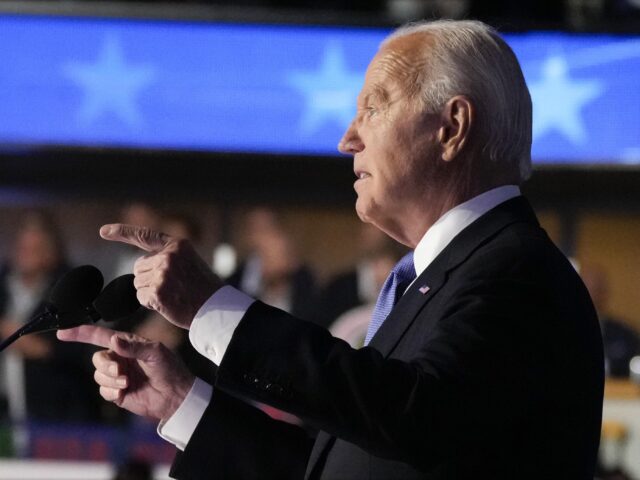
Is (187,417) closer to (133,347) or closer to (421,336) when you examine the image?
(133,347)

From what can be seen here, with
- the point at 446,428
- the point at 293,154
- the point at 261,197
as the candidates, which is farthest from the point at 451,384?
the point at 261,197

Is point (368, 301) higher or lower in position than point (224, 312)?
lower

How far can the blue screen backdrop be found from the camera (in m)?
6.02

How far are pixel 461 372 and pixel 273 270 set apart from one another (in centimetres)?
481

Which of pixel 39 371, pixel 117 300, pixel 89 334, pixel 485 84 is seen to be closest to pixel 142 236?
pixel 117 300

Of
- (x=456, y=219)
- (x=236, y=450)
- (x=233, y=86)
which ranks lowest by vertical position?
(x=233, y=86)

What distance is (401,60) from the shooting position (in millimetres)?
2104

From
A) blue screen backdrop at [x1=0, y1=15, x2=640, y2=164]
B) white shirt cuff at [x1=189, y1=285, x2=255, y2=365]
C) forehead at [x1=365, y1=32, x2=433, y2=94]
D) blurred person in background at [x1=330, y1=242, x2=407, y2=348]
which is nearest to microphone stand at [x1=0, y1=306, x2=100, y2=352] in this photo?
white shirt cuff at [x1=189, y1=285, x2=255, y2=365]

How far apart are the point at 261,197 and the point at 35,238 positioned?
1.29 meters

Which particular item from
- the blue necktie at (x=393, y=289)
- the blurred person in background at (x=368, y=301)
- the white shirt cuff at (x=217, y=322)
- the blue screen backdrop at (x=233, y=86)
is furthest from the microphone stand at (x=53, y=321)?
the blurred person in background at (x=368, y=301)

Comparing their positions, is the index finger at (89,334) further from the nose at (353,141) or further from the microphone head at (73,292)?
the nose at (353,141)

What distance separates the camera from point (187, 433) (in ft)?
7.30

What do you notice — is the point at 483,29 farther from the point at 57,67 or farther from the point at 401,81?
the point at 57,67

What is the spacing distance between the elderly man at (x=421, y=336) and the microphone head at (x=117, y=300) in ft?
0.16
